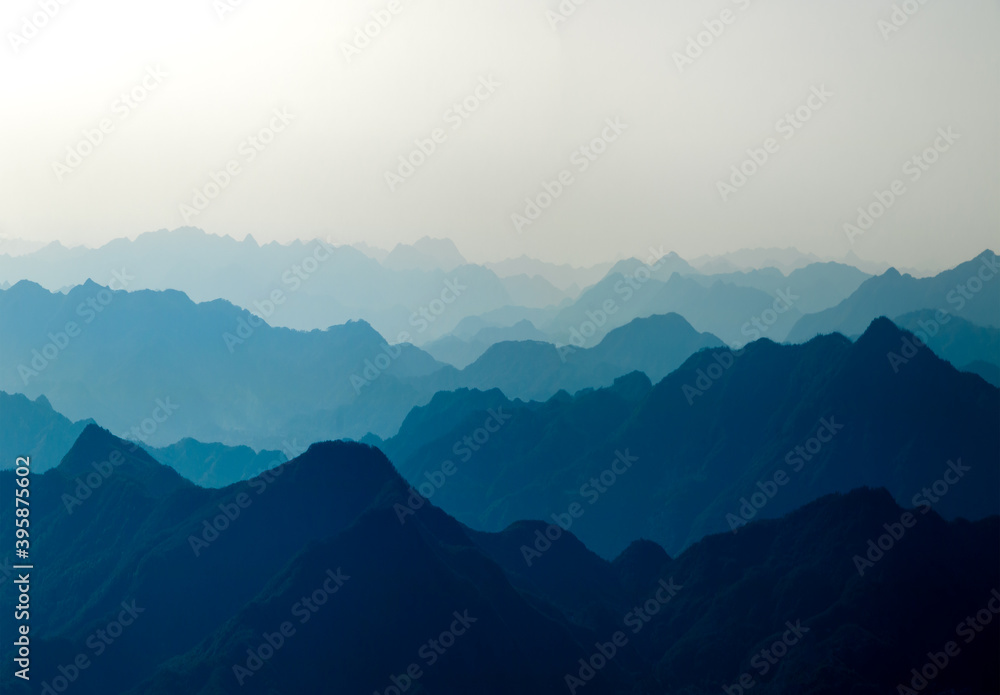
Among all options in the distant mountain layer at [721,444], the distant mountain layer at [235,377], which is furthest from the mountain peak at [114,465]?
the distant mountain layer at [235,377]

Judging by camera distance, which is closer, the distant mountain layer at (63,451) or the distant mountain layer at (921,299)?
the distant mountain layer at (63,451)

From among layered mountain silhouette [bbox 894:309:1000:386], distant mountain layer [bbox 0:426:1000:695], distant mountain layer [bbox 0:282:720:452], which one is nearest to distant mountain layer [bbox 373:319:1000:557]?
distant mountain layer [bbox 0:426:1000:695]

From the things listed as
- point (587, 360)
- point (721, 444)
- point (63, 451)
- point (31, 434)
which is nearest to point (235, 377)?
point (587, 360)

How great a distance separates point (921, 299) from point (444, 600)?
132 meters

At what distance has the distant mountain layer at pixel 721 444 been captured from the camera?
87062 mm

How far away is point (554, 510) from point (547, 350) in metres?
72.0

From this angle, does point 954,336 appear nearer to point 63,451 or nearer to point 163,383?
point 63,451

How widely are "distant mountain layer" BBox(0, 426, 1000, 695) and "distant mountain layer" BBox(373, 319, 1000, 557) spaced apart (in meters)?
25.2

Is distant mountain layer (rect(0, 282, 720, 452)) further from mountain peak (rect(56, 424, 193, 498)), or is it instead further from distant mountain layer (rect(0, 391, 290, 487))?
mountain peak (rect(56, 424, 193, 498))

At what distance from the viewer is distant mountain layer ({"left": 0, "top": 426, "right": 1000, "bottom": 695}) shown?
51.0 metres

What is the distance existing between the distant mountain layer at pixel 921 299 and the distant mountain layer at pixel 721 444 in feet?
151

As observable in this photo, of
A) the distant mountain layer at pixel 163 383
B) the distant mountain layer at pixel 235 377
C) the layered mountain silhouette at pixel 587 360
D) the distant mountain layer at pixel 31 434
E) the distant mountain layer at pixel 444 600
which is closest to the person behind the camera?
the distant mountain layer at pixel 444 600

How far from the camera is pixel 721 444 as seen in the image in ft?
332

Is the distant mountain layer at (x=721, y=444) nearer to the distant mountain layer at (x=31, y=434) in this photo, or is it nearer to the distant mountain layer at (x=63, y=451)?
the distant mountain layer at (x=63, y=451)
